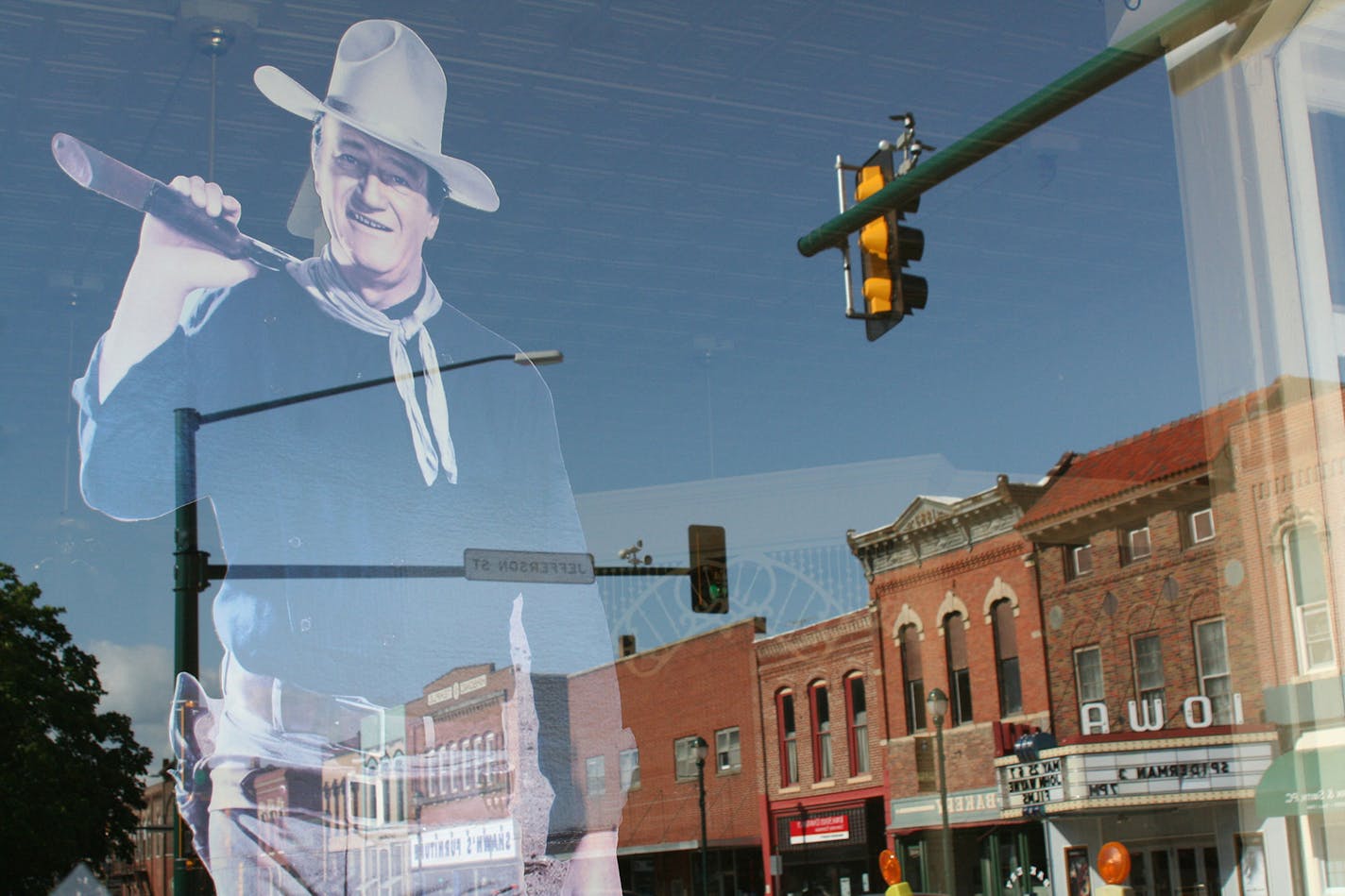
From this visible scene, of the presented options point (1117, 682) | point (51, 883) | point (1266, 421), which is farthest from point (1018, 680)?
point (51, 883)

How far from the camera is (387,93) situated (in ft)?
12.5

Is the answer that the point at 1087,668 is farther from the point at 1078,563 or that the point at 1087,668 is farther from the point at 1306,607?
the point at 1306,607

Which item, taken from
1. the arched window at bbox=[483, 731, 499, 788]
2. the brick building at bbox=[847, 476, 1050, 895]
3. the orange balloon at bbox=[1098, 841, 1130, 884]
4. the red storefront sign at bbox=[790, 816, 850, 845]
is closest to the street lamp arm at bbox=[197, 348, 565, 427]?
A: the arched window at bbox=[483, 731, 499, 788]

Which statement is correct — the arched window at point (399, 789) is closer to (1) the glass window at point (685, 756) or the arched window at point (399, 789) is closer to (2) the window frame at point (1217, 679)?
(1) the glass window at point (685, 756)

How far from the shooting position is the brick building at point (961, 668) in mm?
4609

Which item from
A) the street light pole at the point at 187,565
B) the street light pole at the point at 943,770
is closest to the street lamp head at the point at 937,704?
the street light pole at the point at 943,770

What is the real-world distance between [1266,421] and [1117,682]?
10.7 feet

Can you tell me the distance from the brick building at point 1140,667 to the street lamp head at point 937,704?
34 cm

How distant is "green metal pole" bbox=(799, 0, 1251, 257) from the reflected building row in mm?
1000

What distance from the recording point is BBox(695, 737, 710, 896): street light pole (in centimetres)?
416

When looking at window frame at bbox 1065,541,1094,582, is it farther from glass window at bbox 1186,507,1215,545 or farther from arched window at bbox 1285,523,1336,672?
arched window at bbox 1285,523,1336,672

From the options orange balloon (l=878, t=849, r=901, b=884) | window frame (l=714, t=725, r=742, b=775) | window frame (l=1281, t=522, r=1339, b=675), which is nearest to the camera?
window frame (l=1281, t=522, r=1339, b=675)

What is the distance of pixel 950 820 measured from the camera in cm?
521

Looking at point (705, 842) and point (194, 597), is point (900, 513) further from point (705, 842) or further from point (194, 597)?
point (194, 597)
